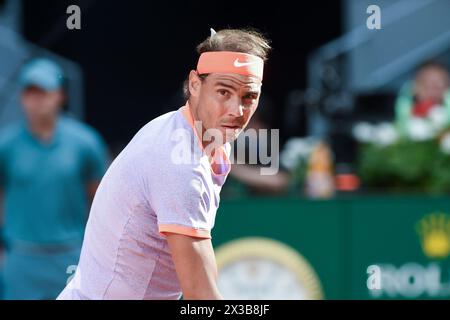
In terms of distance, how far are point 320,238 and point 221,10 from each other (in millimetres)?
2203

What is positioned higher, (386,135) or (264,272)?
(386,135)

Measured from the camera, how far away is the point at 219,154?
340 cm

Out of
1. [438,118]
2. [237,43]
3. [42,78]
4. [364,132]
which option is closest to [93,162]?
[42,78]

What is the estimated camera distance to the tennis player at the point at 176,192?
10.1ft

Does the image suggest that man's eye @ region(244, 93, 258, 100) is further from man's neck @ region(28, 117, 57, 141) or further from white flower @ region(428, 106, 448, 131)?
white flower @ region(428, 106, 448, 131)

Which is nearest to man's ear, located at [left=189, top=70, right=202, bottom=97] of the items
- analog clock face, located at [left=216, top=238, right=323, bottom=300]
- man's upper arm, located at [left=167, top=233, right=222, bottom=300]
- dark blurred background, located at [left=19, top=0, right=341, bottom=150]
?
man's upper arm, located at [left=167, top=233, right=222, bottom=300]

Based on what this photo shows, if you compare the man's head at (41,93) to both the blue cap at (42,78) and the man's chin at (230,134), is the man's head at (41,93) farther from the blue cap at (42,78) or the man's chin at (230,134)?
the man's chin at (230,134)

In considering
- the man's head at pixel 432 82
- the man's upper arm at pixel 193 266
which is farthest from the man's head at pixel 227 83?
the man's head at pixel 432 82

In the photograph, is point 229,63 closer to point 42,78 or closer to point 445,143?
point 42,78

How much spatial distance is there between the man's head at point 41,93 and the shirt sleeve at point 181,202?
12.2ft

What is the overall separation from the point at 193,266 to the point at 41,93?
388 centimetres

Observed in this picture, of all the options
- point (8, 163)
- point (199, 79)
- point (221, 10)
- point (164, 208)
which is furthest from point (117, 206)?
point (221, 10)

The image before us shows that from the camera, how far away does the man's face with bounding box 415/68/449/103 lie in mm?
7199

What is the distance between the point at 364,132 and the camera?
730 centimetres
